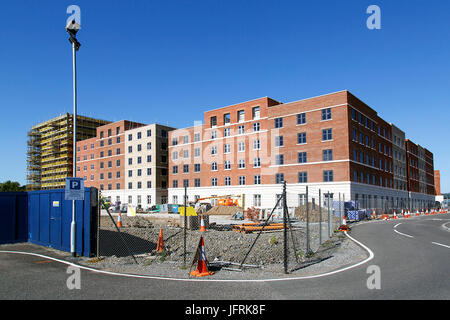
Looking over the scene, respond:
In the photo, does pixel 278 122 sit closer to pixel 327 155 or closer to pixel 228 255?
pixel 327 155

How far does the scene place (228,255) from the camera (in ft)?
55.8

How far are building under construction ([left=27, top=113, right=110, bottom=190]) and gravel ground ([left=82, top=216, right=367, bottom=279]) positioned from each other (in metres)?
Answer: 82.8

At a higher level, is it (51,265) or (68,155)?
(68,155)

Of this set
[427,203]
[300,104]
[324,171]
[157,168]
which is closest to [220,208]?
[324,171]

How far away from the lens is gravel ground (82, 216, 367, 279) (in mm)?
10414

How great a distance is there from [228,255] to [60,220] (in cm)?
767

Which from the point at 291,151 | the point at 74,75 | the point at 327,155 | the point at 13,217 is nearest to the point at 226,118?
the point at 291,151

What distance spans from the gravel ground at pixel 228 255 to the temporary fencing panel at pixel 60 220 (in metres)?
1.06

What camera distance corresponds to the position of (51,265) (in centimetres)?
1118

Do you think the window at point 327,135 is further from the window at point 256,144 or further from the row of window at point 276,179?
the window at point 256,144

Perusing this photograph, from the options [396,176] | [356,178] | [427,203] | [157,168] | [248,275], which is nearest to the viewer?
[248,275]

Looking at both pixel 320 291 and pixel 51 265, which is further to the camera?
pixel 51 265
